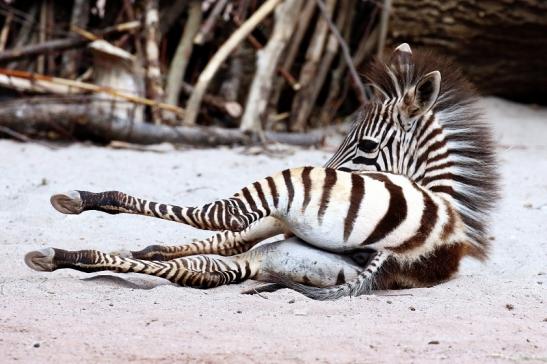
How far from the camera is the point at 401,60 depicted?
17.3 ft

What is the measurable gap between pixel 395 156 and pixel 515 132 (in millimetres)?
5286

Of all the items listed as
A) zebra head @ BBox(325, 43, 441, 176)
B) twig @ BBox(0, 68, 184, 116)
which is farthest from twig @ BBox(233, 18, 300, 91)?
zebra head @ BBox(325, 43, 441, 176)

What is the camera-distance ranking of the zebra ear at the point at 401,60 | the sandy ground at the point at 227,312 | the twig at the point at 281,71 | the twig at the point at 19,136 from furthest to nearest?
the twig at the point at 281,71, the twig at the point at 19,136, the zebra ear at the point at 401,60, the sandy ground at the point at 227,312

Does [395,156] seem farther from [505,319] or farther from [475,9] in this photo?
[475,9]

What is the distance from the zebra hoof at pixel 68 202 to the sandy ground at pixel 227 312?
36 centimetres

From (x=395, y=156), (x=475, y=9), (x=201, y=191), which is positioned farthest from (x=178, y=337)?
(x=475, y=9)

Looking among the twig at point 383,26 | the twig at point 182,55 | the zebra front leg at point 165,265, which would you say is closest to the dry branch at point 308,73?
the twig at point 383,26

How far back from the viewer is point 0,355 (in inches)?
132

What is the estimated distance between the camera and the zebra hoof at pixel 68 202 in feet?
14.6

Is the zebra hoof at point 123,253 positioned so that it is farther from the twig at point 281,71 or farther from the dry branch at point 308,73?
the dry branch at point 308,73

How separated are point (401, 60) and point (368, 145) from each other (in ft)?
1.79

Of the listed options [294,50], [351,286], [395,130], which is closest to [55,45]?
[294,50]

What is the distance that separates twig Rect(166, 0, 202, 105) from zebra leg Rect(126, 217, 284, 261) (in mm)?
4614

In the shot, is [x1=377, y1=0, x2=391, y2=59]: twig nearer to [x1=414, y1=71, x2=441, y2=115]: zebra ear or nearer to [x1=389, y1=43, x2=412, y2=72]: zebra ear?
[x1=389, y1=43, x2=412, y2=72]: zebra ear
